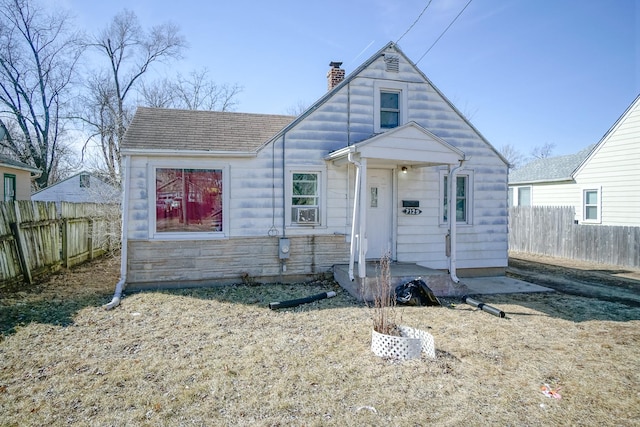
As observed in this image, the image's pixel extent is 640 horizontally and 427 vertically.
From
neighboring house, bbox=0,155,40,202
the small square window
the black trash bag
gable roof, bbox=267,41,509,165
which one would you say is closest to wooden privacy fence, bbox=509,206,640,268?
gable roof, bbox=267,41,509,165

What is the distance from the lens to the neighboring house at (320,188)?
792 centimetres

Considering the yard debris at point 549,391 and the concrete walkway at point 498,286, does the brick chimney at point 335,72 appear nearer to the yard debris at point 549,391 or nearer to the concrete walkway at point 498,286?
the concrete walkway at point 498,286

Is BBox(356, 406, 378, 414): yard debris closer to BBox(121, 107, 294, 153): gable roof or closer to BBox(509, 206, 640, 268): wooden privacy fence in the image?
BBox(121, 107, 294, 153): gable roof

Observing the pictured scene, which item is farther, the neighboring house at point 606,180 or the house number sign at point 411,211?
the neighboring house at point 606,180

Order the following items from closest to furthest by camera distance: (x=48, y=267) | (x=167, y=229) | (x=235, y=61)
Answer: (x=167, y=229) → (x=48, y=267) → (x=235, y=61)

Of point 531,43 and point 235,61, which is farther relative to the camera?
point 235,61

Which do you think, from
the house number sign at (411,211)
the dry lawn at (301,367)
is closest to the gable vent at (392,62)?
the house number sign at (411,211)

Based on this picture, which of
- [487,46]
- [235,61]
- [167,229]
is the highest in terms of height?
[235,61]

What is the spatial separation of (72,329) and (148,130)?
4909 millimetres

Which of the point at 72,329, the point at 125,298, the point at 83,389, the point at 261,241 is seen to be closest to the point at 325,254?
the point at 261,241

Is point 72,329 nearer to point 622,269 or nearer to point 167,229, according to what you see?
point 167,229

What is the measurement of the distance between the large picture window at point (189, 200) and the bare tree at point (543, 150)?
58.6 meters

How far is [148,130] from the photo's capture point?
869 cm

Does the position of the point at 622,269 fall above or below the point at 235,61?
below
